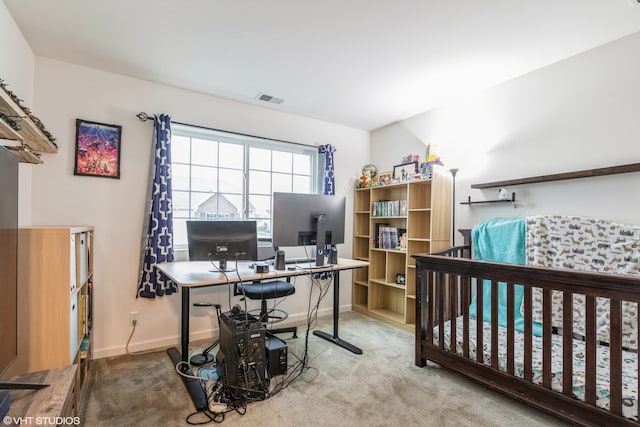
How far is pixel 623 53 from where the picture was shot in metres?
2.15

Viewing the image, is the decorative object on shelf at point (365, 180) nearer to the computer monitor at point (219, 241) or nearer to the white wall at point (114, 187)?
the white wall at point (114, 187)

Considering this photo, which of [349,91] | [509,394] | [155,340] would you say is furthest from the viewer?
[349,91]

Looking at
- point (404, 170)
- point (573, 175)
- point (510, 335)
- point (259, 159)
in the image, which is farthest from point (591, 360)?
point (259, 159)

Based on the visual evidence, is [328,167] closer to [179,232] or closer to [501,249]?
[179,232]

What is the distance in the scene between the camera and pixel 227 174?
3.25m

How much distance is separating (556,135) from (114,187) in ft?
12.0

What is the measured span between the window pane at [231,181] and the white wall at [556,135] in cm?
215

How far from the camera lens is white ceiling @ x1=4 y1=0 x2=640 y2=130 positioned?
184 cm

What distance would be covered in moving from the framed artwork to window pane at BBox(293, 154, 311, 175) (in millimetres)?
1778

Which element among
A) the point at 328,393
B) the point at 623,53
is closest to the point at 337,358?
the point at 328,393

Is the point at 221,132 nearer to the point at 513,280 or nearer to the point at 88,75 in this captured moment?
Answer: the point at 88,75

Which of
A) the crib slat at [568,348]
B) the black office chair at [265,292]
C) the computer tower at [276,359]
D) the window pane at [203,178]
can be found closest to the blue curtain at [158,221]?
the window pane at [203,178]

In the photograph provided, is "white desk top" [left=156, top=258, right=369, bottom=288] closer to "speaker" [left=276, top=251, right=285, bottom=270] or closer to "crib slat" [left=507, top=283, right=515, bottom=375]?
"speaker" [left=276, top=251, right=285, bottom=270]

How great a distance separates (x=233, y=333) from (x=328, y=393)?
0.74 metres
